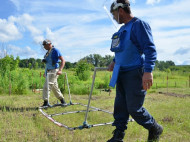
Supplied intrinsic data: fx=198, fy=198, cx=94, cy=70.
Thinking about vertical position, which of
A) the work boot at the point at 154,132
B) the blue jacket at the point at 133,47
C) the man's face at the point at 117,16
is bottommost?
the work boot at the point at 154,132

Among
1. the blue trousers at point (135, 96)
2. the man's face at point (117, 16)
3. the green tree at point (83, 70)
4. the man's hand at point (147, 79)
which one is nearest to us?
the man's hand at point (147, 79)

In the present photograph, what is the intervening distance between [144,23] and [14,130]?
10.1 feet

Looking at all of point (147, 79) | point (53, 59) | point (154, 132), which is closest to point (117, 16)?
point (147, 79)

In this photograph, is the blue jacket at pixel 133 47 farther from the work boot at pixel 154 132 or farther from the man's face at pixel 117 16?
the work boot at pixel 154 132

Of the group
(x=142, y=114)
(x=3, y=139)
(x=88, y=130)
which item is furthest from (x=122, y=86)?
(x=3, y=139)

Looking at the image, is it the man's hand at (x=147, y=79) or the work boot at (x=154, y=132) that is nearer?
the man's hand at (x=147, y=79)

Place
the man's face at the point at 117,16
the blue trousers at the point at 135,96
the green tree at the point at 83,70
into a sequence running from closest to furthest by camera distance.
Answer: the blue trousers at the point at 135,96 → the man's face at the point at 117,16 → the green tree at the point at 83,70

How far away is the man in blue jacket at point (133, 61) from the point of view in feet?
8.68

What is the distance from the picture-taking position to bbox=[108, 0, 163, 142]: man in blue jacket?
2.65 metres

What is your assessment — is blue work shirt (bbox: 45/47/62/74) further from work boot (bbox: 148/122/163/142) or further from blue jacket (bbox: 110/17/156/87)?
work boot (bbox: 148/122/163/142)

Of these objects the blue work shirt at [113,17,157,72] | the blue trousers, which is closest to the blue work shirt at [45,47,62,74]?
the blue trousers

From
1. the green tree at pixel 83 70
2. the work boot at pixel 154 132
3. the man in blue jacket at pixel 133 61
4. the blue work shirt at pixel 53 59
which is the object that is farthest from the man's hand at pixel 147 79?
the green tree at pixel 83 70

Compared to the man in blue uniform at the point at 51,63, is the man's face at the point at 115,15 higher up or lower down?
higher up

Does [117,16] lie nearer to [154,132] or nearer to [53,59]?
[154,132]
